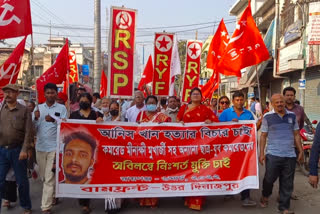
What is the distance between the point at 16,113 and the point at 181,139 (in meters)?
2.38

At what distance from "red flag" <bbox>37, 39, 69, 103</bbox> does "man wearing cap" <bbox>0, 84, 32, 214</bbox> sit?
114 inches

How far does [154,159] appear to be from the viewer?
4852 millimetres

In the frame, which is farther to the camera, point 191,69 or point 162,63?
point 191,69

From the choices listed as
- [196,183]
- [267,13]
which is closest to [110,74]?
[196,183]

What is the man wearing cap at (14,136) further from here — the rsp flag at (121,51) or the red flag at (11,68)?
the rsp flag at (121,51)

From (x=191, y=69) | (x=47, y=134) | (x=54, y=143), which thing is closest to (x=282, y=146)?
(x=54, y=143)

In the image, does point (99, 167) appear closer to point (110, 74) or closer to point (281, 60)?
point (110, 74)

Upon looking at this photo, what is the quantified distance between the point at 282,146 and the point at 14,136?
3716 mm

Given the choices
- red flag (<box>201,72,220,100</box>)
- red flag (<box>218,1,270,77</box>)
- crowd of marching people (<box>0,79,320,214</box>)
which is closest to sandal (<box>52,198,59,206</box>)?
crowd of marching people (<box>0,79,320,214</box>)

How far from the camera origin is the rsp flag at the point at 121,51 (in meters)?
5.80

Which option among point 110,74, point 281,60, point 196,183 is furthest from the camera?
point 281,60

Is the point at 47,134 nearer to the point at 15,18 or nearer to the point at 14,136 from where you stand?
the point at 14,136

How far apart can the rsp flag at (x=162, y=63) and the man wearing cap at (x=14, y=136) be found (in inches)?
157

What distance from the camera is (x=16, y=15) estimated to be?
4930 millimetres
